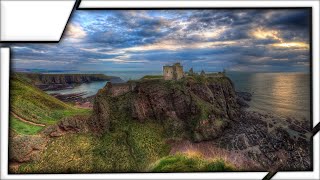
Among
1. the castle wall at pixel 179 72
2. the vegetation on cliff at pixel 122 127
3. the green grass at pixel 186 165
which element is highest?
the castle wall at pixel 179 72

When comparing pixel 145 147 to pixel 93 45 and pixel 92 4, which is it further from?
pixel 92 4

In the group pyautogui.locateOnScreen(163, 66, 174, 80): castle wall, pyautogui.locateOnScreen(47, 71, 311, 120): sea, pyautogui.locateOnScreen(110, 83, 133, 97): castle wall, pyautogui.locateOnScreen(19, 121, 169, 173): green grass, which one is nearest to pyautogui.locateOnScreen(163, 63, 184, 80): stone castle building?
pyautogui.locateOnScreen(163, 66, 174, 80): castle wall

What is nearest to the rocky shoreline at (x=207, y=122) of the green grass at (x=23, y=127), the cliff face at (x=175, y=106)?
the cliff face at (x=175, y=106)

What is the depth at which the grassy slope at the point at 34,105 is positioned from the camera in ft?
9.16

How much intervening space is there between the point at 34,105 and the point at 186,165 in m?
1.24

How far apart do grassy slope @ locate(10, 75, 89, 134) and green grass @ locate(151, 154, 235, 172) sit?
30.8 inches

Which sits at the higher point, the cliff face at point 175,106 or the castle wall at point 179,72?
the castle wall at point 179,72

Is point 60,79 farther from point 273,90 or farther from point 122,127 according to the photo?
point 273,90

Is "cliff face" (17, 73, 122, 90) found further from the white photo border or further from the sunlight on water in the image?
the sunlight on water

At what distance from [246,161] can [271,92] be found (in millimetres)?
562

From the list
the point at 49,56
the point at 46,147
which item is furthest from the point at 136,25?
the point at 46,147

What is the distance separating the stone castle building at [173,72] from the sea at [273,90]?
0.19 meters

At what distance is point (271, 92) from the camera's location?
2.83 metres

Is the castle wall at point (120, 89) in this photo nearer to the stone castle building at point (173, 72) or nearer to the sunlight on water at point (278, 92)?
the stone castle building at point (173, 72)
